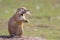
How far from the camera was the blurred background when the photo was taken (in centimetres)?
1658

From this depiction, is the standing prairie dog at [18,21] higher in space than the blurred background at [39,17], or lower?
lower

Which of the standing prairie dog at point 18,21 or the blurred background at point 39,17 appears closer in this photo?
the standing prairie dog at point 18,21

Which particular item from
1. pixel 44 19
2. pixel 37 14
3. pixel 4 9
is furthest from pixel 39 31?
pixel 4 9

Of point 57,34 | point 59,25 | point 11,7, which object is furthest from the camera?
point 11,7

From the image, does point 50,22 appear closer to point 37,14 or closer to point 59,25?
point 59,25

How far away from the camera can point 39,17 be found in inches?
885

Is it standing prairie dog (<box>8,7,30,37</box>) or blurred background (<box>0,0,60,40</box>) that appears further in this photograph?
blurred background (<box>0,0,60,40</box>)

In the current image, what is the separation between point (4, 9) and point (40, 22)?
17.2 feet

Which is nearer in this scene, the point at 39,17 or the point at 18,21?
the point at 18,21

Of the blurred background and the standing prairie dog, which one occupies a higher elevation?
the blurred background

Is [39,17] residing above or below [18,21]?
above

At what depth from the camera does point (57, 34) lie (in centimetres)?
1644

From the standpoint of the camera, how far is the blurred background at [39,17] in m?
16.6

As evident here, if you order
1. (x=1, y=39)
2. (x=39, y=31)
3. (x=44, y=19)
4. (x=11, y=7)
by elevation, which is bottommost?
(x=1, y=39)
